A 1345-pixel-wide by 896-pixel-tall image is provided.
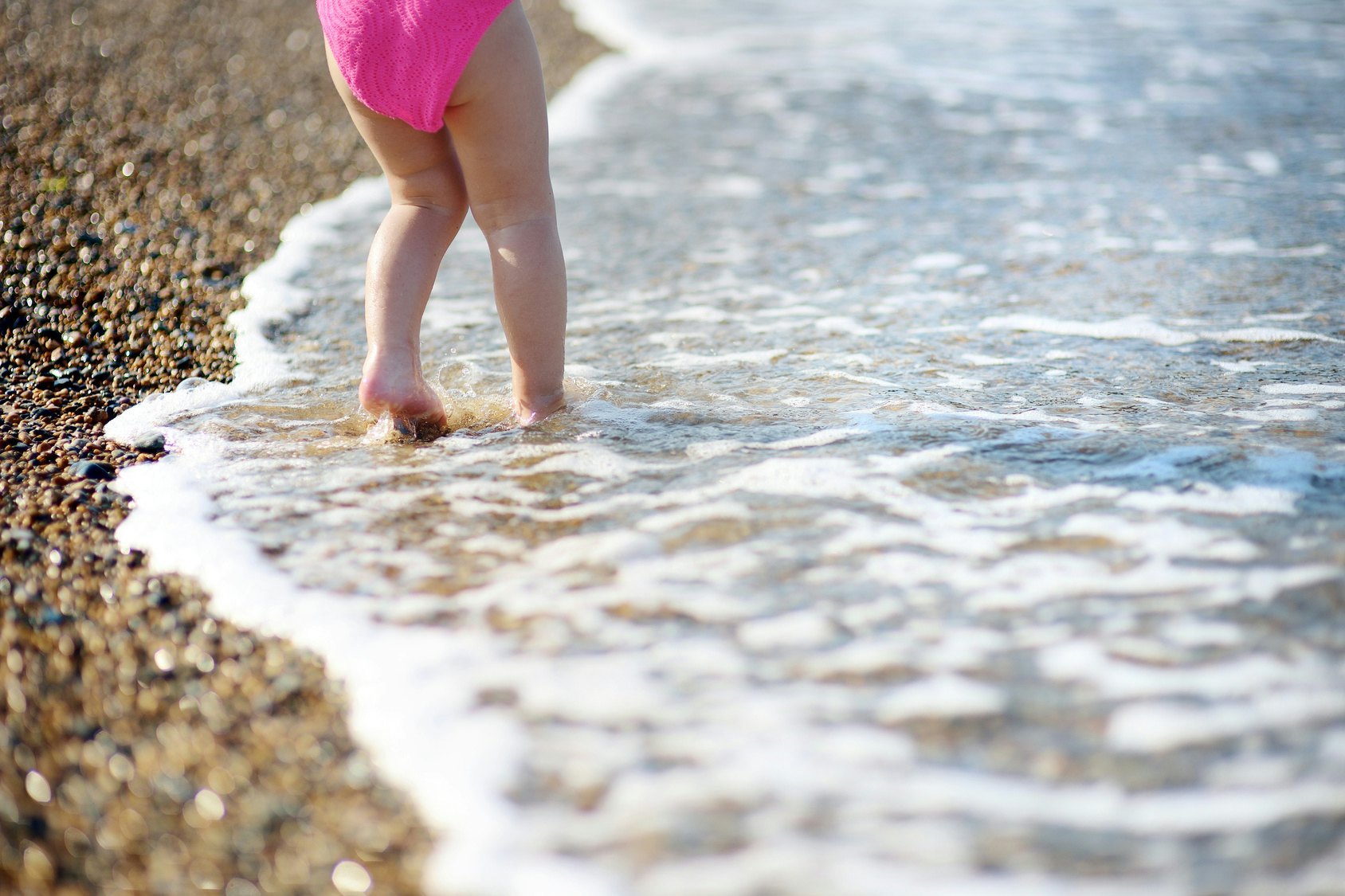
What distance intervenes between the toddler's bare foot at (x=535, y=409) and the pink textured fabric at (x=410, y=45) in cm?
65

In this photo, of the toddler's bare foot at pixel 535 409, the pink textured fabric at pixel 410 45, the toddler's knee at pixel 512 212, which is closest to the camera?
the pink textured fabric at pixel 410 45

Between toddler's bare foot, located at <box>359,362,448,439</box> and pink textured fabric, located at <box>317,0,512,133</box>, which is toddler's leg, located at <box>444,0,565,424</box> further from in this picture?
toddler's bare foot, located at <box>359,362,448,439</box>

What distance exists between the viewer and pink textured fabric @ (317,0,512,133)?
2160mm

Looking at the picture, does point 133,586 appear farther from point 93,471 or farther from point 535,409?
point 535,409

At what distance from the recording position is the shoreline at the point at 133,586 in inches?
52.7

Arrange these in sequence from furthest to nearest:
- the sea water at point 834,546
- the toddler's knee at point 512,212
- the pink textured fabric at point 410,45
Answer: the toddler's knee at point 512,212 → the pink textured fabric at point 410,45 → the sea water at point 834,546

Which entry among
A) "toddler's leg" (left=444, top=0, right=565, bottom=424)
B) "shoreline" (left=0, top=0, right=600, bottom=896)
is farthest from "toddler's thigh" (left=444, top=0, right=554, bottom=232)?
"shoreline" (left=0, top=0, right=600, bottom=896)

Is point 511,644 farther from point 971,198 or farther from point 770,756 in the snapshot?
point 971,198

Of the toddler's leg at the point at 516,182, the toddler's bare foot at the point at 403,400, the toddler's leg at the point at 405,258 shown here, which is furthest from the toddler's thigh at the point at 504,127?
the toddler's bare foot at the point at 403,400

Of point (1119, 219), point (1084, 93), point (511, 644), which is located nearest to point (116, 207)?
point (511, 644)

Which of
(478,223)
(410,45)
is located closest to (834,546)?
(478,223)

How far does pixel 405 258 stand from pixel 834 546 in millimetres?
1190

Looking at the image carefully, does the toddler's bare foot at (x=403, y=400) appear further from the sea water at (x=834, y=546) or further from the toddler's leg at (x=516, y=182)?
the toddler's leg at (x=516, y=182)

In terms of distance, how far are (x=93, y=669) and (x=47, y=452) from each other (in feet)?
3.03
